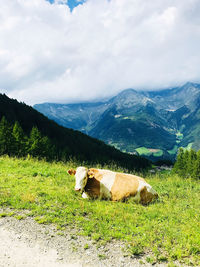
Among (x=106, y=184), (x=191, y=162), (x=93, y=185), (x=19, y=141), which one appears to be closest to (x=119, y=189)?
(x=106, y=184)

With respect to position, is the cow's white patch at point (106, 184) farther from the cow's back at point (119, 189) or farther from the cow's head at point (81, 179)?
the cow's head at point (81, 179)

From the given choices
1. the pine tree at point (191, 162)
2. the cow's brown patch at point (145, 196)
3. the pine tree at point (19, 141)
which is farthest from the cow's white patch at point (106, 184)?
the pine tree at point (191, 162)

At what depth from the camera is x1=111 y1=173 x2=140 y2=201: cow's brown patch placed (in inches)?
368

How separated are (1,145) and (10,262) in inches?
1798

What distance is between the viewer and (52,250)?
18.0 ft

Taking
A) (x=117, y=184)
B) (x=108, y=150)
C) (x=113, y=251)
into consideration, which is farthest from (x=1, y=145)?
(x=108, y=150)

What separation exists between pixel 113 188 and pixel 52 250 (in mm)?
4731

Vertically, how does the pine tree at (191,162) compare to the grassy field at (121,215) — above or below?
below

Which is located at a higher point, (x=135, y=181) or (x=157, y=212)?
(x=135, y=181)

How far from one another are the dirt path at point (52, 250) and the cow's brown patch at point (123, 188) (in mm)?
3461

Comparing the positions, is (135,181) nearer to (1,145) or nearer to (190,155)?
(1,145)

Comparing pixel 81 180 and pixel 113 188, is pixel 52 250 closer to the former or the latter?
pixel 81 180

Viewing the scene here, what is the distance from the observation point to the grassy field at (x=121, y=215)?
5.73 meters

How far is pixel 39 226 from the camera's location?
6.57 meters
